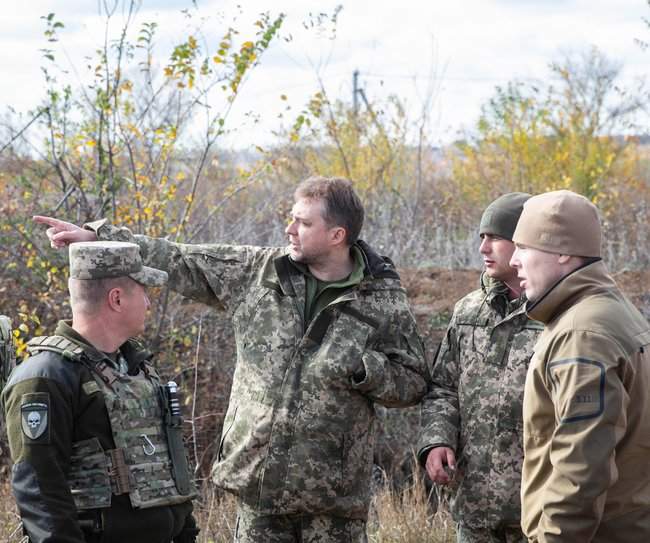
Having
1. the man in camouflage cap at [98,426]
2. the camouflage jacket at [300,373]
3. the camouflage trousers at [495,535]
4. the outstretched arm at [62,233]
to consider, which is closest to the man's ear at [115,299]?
the man in camouflage cap at [98,426]

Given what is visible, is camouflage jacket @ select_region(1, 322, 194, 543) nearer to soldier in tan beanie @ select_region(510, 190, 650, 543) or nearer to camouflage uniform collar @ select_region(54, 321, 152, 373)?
camouflage uniform collar @ select_region(54, 321, 152, 373)

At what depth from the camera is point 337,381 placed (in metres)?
3.93

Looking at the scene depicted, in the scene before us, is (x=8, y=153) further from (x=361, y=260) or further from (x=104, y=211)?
(x=361, y=260)

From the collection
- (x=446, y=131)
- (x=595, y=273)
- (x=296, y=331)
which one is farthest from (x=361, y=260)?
(x=446, y=131)

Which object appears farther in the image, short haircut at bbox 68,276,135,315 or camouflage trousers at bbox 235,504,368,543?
camouflage trousers at bbox 235,504,368,543

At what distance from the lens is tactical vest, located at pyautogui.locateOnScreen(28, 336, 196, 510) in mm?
2996

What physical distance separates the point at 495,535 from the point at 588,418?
1.34 meters

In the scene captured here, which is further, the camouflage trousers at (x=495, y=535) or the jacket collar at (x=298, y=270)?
the jacket collar at (x=298, y=270)

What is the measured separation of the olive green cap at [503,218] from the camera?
3967 mm

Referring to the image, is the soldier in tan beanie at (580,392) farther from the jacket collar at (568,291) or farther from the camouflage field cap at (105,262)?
the camouflage field cap at (105,262)

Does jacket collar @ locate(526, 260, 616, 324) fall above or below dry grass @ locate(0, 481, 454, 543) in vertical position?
above

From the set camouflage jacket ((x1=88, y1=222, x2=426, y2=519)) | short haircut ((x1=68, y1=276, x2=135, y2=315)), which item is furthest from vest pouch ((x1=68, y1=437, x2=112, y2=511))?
camouflage jacket ((x1=88, y1=222, x2=426, y2=519))

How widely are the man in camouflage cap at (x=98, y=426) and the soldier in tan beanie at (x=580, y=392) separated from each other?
1254 mm

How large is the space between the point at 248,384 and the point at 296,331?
313 millimetres
